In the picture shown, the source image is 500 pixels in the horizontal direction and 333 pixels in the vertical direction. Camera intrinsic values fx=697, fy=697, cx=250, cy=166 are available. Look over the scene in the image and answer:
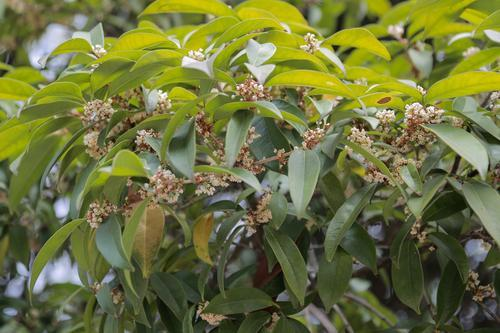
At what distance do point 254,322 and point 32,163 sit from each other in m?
0.45

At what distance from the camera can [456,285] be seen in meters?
1.05

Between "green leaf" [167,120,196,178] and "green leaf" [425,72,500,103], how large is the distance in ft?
1.06

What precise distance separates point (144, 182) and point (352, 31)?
424 millimetres

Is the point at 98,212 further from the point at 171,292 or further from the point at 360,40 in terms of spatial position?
the point at 360,40

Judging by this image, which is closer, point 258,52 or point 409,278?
point 258,52

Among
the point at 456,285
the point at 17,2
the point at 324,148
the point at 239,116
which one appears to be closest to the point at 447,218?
the point at 456,285

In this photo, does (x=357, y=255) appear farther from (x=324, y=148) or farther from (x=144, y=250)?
(x=144, y=250)

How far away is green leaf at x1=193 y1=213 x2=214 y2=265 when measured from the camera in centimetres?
102

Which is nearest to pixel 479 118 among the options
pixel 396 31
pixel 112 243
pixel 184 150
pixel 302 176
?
pixel 302 176

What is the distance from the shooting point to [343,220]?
0.91 metres

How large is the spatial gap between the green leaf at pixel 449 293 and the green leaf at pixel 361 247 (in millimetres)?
139

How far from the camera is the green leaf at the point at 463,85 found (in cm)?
89

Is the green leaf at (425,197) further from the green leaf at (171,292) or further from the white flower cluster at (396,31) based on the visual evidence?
the white flower cluster at (396,31)

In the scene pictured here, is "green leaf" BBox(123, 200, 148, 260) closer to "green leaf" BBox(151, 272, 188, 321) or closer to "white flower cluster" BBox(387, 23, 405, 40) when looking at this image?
"green leaf" BBox(151, 272, 188, 321)
